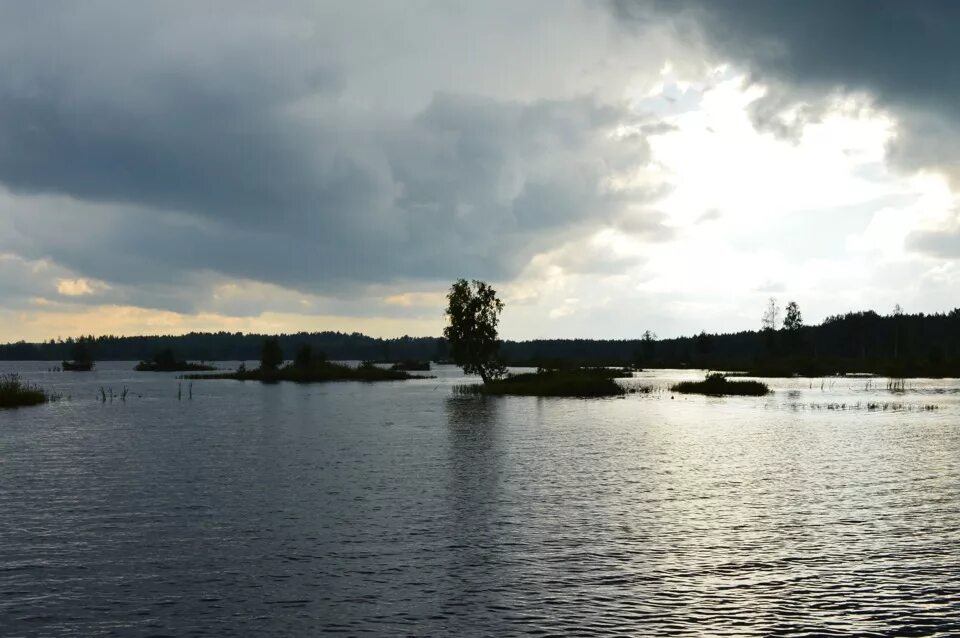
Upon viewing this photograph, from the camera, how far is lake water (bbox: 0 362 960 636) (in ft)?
64.9

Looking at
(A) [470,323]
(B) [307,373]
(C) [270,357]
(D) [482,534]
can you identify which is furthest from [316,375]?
(D) [482,534]

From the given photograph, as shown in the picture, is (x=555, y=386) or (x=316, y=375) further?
(x=316, y=375)

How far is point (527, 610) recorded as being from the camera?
20047 mm

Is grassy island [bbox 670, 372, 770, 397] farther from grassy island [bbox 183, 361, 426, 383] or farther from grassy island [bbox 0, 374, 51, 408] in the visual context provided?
grassy island [bbox 0, 374, 51, 408]

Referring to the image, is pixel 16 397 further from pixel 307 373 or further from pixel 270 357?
pixel 270 357

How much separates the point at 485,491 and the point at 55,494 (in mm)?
20475

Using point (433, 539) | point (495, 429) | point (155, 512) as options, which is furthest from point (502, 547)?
point (495, 429)

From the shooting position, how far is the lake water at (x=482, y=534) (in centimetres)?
1978

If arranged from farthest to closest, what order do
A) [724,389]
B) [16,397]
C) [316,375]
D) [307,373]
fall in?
[307,373], [316,375], [724,389], [16,397]

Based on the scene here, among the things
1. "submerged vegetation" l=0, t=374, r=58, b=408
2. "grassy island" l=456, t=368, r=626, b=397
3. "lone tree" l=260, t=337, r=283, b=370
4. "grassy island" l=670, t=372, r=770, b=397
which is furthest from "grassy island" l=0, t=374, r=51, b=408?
"grassy island" l=670, t=372, r=770, b=397

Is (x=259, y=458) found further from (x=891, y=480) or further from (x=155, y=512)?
(x=891, y=480)

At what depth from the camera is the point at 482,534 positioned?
93.2ft

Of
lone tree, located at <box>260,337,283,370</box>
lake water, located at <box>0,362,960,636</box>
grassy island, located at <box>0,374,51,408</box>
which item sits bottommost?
lake water, located at <box>0,362,960,636</box>

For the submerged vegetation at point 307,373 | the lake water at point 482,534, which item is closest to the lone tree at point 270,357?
the submerged vegetation at point 307,373
